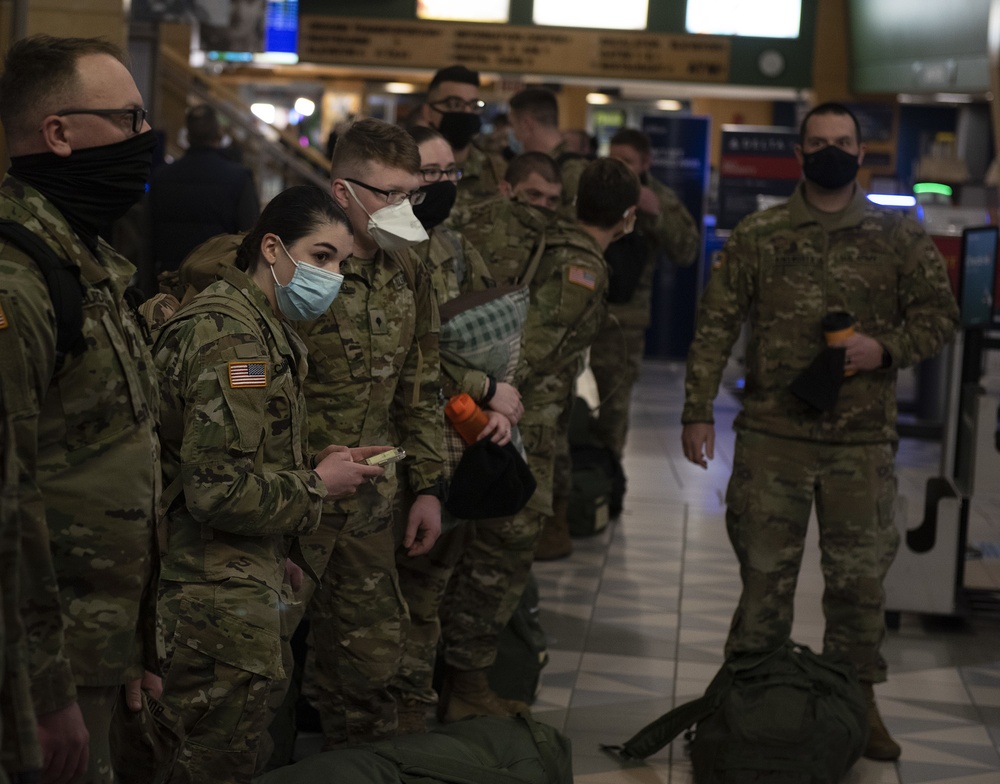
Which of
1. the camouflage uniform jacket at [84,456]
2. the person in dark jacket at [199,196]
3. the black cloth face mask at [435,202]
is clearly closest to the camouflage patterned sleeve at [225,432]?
the camouflage uniform jacket at [84,456]

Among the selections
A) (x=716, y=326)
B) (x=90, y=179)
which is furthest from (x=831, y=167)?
(x=90, y=179)

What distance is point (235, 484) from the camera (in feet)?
7.63

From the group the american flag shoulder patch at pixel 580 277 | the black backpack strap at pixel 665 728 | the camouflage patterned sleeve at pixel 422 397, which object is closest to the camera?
the camouflage patterned sleeve at pixel 422 397

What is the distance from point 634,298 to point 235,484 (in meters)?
5.30

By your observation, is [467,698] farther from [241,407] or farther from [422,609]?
[241,407]

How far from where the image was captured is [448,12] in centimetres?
1280

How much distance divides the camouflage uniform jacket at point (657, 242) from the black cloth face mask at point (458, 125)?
247cm

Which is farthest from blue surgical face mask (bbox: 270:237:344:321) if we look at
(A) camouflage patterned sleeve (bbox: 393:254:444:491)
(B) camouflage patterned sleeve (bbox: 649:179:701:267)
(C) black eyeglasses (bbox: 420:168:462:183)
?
(B) camouflage patterned sleeve (bbox: 649:179:701:267)

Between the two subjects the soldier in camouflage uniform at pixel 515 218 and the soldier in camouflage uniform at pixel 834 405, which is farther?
the soldier in camouflage uniform at pixel 515 218

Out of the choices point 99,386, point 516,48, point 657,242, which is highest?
point 516,48

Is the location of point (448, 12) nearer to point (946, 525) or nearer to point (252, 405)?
point (946, 525)

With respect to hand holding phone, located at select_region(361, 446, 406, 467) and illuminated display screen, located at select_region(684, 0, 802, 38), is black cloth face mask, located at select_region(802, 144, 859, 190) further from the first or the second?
illuminated display screen, located at select_region(684, 0, 802, 38)

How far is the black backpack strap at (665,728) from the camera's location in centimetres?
369

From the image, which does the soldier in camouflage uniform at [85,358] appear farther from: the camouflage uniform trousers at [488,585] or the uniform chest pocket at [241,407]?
the camouflage uniform trousers at [488,585]
